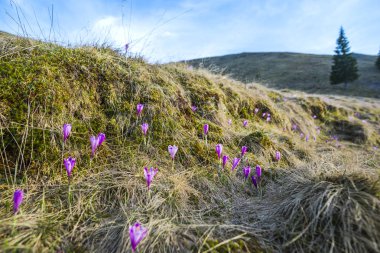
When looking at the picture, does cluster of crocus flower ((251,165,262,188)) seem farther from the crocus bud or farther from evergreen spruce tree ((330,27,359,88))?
evergreen spruce tree ((330,27,359,88))

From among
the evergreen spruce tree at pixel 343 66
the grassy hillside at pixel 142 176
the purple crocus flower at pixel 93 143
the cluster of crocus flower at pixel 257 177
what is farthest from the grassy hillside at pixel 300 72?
the purple crocus flower at pixel 93 143

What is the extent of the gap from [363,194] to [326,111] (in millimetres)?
6221

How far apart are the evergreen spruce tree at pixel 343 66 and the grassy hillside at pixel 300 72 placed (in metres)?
1.25

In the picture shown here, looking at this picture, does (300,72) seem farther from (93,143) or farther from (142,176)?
(93,143)

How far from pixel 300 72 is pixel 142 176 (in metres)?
49.8

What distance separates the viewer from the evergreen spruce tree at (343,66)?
38562 millimetres

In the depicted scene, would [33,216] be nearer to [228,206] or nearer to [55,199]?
[55,199]

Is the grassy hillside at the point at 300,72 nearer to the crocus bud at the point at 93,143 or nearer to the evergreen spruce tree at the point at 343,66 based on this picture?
the evergreen spruce tree at the point at 343,66

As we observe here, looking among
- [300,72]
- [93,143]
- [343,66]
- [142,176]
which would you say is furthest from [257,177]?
[300,72]

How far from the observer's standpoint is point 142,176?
2.21 meters

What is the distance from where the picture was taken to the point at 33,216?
166 centimetres

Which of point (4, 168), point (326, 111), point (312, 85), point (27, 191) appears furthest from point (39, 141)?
point (312, 85)

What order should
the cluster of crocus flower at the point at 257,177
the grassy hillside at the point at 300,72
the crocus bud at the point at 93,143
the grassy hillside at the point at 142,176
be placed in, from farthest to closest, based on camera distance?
the grassy hillside at the point at 300,72 → the cluster of crocus flower at the point at 257,177 → the crocus bud at the point at 93,143 → the grassy hillside at the point at 142,176

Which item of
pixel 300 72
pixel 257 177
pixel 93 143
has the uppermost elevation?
pixel 300 72
